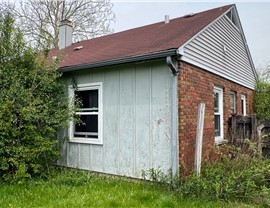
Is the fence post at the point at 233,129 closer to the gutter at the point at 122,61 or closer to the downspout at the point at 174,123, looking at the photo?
the downspout at the point at 174,123

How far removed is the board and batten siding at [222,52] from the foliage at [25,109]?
139 inches

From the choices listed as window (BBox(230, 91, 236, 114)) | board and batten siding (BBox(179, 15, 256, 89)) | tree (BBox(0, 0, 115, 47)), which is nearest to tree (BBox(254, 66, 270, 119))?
board and batten siding (BBox(179, 15, 256, 89))

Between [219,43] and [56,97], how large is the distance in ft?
17.3

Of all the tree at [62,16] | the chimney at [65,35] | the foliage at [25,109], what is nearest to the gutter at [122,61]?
the foliage at [25,109]

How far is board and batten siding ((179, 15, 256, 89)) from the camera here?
20.7 ft

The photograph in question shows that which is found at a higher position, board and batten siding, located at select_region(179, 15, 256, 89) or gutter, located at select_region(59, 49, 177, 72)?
board and batten siding, located at select_region(179, 15, 256, 89)

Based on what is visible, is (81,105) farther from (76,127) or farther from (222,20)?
(222,20)

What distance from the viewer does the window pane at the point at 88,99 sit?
6.88 metres

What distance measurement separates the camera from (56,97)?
6883mm

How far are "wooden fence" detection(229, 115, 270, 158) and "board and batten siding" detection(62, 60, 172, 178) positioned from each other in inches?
111

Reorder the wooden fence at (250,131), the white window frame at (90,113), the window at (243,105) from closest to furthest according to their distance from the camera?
1. the white window frame at (90,113)
2. the wooden fence at (250,131)
3. the window at (243,105)

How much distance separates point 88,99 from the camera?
7078mm

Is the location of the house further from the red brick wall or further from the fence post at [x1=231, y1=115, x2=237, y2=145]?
the fence post at [x1=231, y1=115, x2=237, y2=145]

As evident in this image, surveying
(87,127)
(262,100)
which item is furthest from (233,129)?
(262,100)
